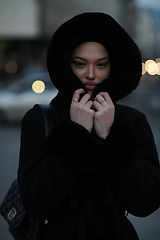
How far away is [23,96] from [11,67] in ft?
83.3

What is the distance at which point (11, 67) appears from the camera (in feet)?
118

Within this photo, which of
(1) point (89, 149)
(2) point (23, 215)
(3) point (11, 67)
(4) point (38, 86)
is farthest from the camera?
(3) point (11, 67)

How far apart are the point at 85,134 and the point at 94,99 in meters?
0.30

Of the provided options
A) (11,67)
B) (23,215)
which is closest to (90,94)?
(23,215)

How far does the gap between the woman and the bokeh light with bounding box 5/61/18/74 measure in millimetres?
34583

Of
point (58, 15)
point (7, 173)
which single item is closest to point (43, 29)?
point (58, 15)

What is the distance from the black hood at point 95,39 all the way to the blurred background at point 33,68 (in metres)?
1.50

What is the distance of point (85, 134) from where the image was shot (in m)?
1.56

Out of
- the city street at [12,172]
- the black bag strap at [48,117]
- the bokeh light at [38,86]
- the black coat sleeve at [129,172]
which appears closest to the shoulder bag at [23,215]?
the black bag strap at [48,117]

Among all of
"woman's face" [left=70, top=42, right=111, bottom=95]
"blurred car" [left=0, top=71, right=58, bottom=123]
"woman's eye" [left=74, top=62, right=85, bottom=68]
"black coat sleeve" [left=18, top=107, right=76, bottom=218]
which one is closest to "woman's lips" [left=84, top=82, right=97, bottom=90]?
"woman's face" [left=70, top=42, right=111, bottom=95]

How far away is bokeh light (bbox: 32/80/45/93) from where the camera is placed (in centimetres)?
1182

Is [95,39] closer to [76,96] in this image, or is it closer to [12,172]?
[76,96]

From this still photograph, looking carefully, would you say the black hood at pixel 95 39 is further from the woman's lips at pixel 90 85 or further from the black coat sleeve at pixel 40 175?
the black coat sleeve at pixel 40 175

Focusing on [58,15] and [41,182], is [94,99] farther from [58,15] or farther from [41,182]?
[58,15]
